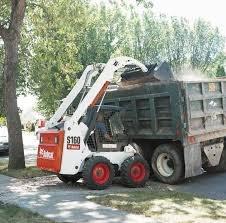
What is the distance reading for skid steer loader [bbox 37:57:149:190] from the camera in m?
12.7

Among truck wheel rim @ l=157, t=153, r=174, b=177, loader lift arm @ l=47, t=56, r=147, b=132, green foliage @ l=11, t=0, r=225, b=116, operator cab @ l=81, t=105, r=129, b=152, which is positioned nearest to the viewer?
loader lift arm @ l=47, t=56, r=147, b=132

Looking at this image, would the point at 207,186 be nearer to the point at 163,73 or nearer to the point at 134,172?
the point at 134,172

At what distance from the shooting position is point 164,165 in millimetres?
14195

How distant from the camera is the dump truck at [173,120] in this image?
13.4m

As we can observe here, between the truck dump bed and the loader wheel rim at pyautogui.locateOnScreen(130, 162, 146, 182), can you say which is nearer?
the loader wheel rim at pyautogui.locateOnScreen(130, 162, 146, 182)

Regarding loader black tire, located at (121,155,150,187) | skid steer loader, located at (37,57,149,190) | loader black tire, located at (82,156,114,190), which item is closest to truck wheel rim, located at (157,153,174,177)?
skid steer loader, located at (37,57,149,190)

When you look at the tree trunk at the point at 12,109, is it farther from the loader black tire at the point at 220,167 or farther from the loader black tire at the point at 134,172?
the loader black tire at the point at 220,167

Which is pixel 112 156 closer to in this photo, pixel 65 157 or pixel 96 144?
pixel 96 144

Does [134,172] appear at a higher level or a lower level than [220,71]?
lower

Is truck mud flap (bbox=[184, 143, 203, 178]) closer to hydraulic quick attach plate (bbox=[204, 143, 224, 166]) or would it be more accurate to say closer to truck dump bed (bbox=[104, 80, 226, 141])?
truck dump bed (bbox=[104, 80, 226, 141])

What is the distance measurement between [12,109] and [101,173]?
5227 mm

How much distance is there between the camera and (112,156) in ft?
44.0

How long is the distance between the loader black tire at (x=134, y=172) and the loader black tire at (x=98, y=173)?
34cm

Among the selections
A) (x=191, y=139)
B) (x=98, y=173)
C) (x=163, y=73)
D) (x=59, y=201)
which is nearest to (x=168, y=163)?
(x=191, y=139)
